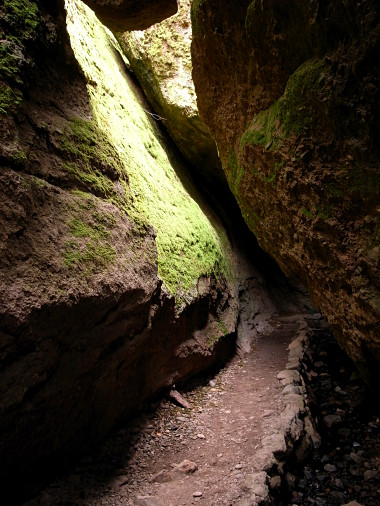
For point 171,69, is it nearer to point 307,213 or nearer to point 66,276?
point 307,213

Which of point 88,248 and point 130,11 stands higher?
point 130,11

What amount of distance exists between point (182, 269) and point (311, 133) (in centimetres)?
246

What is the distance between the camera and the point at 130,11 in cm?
376

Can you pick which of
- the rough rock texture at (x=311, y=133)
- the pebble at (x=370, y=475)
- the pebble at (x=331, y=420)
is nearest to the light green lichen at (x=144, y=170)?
the rough rock texture at (x=311, y=133)

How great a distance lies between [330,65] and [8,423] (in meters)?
3.43

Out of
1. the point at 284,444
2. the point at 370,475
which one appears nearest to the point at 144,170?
A: the point at 284,444

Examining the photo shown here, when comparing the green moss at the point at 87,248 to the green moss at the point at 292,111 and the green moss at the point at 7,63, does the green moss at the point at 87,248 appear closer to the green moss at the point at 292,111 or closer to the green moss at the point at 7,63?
the green moss at the point at 7,63

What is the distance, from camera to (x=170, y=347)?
435cm

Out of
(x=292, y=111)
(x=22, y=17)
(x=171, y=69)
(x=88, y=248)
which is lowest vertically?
(x=88, y=248)

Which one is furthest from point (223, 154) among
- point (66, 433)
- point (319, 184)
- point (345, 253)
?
point (66, 433)

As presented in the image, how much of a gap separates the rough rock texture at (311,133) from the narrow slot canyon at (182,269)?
0.02 meters

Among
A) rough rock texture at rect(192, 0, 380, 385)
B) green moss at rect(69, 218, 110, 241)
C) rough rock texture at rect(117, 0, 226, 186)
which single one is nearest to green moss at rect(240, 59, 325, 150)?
rough rock texture at rect(192, 0, 380, 385)

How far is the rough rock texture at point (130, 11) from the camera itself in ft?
12.1

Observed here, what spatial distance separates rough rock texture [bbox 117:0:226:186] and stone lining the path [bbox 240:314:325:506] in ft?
16.5
